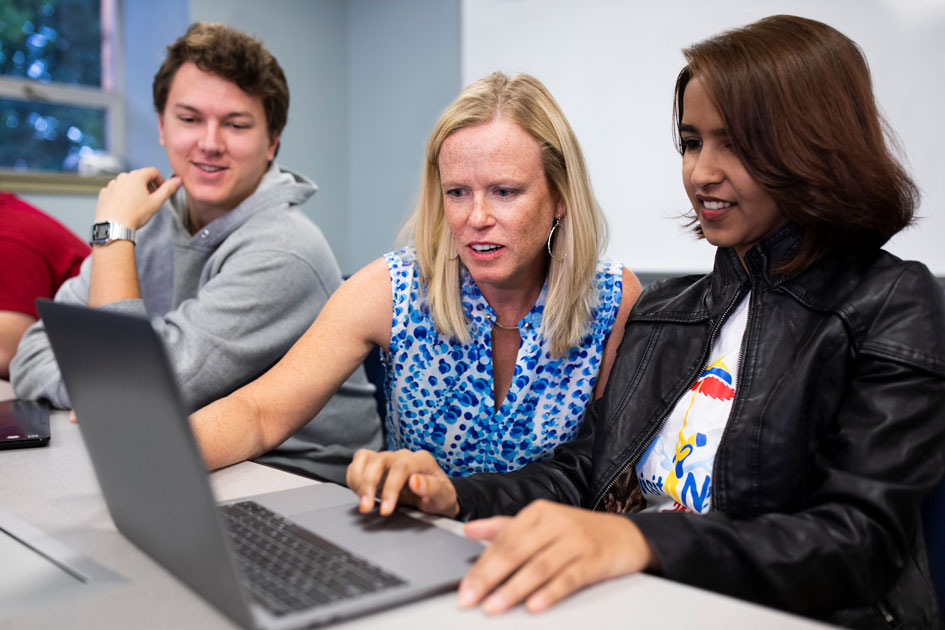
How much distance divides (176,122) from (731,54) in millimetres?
1238

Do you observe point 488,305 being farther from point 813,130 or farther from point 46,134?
point 46,134

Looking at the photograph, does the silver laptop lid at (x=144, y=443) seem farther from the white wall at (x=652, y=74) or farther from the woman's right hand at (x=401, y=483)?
the white wall at (x=652, y=74)

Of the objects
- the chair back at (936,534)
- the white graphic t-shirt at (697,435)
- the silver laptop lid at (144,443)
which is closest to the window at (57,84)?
the silver laptop lid at (144,443)

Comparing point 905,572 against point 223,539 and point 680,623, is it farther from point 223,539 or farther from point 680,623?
point 223,539

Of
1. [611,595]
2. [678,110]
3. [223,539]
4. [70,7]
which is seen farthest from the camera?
[70,7]

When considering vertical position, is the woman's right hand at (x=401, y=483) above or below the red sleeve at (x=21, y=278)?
below

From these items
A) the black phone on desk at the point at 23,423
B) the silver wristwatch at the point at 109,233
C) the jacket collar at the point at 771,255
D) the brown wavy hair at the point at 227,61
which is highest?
the brown wavy hair at the point at 227,61

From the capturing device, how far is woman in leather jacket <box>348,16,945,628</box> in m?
0.82

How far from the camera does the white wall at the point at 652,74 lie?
93.8 inches

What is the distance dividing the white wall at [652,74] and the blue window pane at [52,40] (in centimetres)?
170

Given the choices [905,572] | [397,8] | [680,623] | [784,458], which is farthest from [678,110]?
[397,8]

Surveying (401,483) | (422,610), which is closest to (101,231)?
(401,483)

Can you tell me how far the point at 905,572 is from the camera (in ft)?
3.07

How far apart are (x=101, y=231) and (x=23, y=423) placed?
48cm
